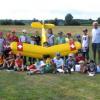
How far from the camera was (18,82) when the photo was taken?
1162 cm

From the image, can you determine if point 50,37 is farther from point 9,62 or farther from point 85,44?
point 9,62

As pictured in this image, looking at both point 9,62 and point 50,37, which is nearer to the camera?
point 9,62

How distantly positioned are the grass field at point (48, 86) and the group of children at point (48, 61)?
1.46 ft

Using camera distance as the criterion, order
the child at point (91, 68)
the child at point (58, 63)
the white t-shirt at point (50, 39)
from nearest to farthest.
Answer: the child at point (91, 68) → the child at point (58, 63) → the white t-shirt at point (50, 39)

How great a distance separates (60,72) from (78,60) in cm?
98

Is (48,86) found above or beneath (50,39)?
beneath

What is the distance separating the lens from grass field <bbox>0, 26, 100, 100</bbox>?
956 centimetres

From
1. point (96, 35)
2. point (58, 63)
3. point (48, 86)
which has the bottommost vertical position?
point (48, 86)

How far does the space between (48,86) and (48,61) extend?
8.73ft

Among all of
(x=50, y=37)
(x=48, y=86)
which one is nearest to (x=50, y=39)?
(x=50, y=37)

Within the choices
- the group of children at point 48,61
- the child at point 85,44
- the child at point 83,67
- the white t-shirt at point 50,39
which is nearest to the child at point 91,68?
the group of children at point 48,61

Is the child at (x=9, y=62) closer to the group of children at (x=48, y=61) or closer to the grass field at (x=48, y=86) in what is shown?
the group of children at (x=48, y=61)

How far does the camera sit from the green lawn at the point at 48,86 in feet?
31.4

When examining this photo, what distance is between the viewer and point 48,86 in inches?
433
